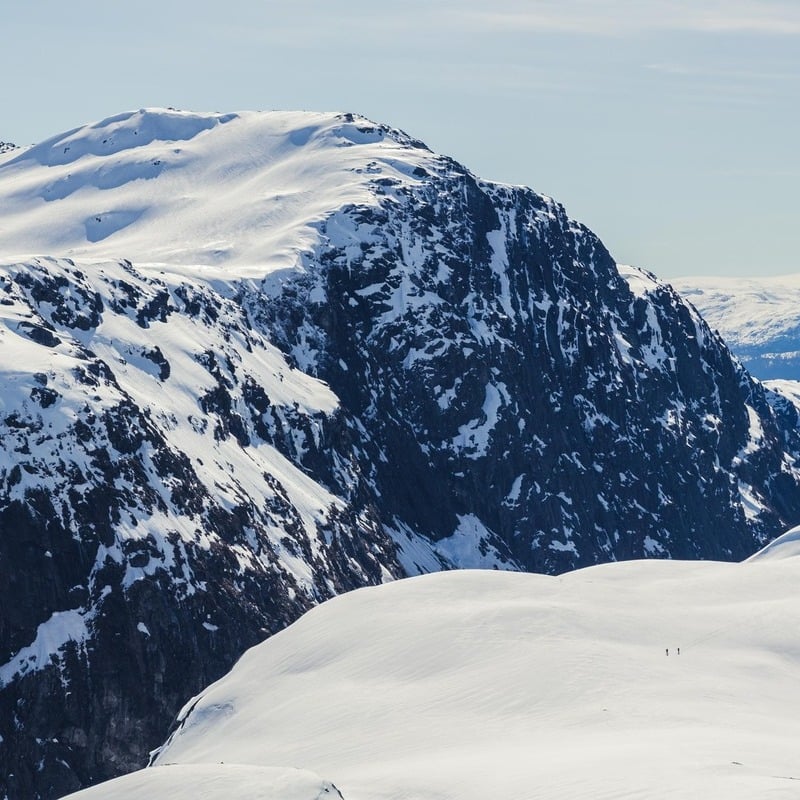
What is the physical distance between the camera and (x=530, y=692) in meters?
132

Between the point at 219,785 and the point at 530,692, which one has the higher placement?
the point at 219,785

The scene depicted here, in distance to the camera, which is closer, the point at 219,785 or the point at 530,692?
the point at 219,785

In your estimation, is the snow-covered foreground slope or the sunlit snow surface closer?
the snow-covered foreground slope

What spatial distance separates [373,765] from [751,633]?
44599mm

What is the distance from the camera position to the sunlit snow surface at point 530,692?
10050cm

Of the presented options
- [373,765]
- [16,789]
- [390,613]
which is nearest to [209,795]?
[373,765]

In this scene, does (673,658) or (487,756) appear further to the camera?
(673,658)

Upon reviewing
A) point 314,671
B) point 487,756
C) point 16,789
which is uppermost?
point 487,756

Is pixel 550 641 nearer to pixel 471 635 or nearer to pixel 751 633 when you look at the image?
pixel 471 635

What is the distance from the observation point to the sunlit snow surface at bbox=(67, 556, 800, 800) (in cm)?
10050

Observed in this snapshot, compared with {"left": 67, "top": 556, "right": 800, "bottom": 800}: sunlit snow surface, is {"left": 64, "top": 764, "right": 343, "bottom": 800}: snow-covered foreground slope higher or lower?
higher

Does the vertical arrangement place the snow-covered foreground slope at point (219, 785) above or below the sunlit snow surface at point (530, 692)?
above

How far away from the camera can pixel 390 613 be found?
6265 inches

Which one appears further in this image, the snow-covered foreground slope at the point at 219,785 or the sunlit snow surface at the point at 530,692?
the sunlit snow surface at the point at 530,692
